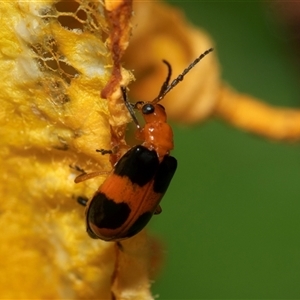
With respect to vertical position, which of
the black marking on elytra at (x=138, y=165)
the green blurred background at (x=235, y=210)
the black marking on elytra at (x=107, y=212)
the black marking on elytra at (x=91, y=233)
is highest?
the black marking on elytra at (x=138, y=165)

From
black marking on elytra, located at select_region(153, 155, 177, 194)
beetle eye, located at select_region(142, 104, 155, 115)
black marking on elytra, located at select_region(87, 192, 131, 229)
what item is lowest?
black marking on elytra, located at select_region(87, 192, 131, 229)

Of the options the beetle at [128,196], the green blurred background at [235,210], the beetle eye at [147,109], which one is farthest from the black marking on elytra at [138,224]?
the green blurred background at [235,210]

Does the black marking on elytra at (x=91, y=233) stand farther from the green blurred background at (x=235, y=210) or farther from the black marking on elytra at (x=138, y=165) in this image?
the green blurred background at (x=235, y=210)

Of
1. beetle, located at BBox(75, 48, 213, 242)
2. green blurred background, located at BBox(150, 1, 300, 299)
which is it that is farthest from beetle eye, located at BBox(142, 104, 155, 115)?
green blurred background, located at BBox(150, 1, 300, 299)

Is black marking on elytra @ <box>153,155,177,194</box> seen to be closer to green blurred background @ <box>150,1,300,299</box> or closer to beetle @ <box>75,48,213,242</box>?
beetle @ <box>75,48,213,242</box>

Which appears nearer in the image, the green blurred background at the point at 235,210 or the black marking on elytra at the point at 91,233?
→ the black marking on elytra at the point at 91,233

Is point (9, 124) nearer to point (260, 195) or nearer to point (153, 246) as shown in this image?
point (153, 246)
